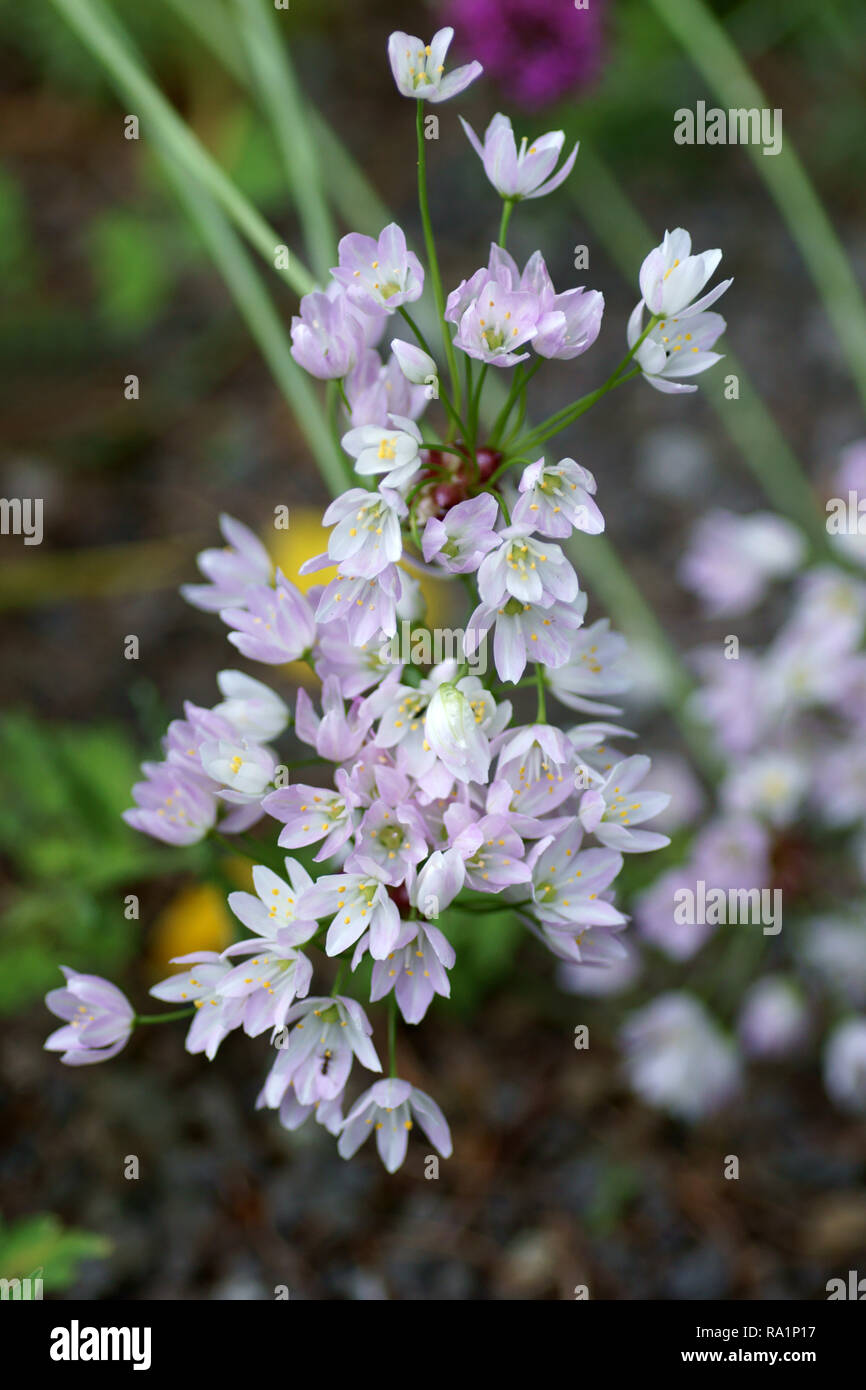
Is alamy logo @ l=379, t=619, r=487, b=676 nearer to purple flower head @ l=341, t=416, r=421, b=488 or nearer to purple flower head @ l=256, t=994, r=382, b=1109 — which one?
purple flower head @ l=341, t=416, r=421, b=488

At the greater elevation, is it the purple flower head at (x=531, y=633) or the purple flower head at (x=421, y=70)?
the purple flower head at (x=421, y=70)

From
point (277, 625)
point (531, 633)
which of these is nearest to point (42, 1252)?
point (277, 625)

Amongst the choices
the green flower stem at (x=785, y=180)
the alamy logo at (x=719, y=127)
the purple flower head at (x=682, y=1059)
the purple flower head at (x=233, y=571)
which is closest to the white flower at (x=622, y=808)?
the purple flower head at (x=233, y=571)

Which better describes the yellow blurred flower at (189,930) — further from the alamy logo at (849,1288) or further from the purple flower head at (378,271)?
the purple flower head at (378,271)

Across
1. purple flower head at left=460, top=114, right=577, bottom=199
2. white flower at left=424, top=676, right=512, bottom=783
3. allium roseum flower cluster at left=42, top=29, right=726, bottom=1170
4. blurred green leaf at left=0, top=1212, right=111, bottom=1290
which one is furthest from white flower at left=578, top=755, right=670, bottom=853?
blurred green leaf at left=0, top=1212, right=111, bottom=1290

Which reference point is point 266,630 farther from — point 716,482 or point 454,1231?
point 716,482
